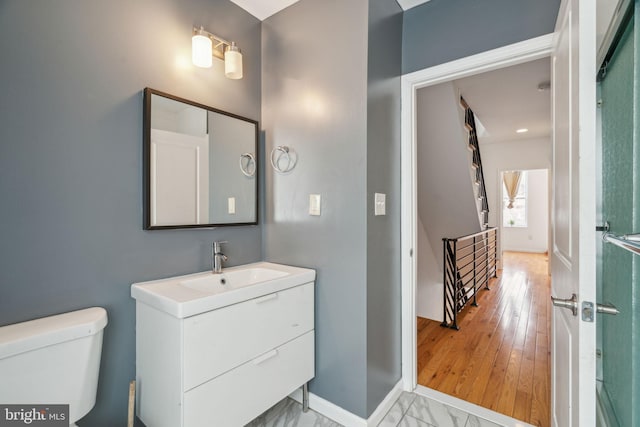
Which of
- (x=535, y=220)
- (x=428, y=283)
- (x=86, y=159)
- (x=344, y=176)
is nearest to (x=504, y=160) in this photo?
(x=535, y=220)

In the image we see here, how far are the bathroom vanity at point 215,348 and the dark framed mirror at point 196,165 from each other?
0.36m

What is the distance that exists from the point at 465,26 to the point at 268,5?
48.1 inches

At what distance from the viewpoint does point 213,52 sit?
5.61 ft

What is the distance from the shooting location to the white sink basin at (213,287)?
3.73 ft

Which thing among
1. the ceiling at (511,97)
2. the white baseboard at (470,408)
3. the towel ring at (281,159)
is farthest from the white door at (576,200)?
the ceiling at (511,97)

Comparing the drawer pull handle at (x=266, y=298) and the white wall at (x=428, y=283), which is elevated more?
the drawer pull handle at (x=266, y=298)

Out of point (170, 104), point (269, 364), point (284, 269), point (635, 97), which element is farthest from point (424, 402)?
point (170, 104)

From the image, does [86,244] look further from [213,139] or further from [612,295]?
[612,295]

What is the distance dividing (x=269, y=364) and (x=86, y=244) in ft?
3.26

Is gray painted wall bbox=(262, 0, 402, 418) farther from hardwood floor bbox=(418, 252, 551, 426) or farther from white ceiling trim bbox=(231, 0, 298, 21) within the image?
hardwood floor bbox=(418, 252, 551, 426)

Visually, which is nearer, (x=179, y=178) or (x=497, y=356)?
(x=179, y=178)

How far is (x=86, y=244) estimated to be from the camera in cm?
124

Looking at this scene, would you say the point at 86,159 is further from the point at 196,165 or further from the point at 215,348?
the point at 215,348

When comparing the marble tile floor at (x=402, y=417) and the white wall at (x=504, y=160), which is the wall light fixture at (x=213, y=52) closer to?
the marble tile floor at (x=402, y=417)
